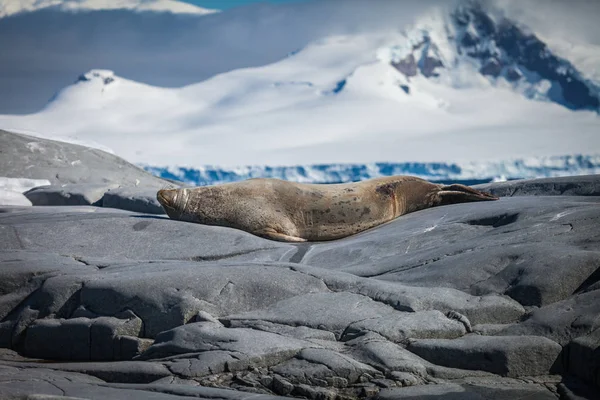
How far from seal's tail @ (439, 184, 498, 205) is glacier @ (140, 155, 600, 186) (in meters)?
36.9

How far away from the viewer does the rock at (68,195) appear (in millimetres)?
11824

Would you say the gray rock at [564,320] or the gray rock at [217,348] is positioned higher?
the gray rock at [564,320]

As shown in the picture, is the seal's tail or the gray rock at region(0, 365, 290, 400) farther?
the seal's tail

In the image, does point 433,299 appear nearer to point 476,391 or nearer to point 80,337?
point 476,391

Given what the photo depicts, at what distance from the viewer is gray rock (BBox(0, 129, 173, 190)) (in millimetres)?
14281

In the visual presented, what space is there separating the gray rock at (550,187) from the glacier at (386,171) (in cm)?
3631

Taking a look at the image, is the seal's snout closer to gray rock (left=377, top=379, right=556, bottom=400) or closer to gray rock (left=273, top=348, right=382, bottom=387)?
gray rock (left=273, top=348, right=382, bottom=387)

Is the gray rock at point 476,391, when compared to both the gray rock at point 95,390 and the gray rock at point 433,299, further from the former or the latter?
the gray rock at point 433,299

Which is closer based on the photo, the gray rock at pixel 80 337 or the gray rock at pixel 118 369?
the gray rock at pixel 118 369

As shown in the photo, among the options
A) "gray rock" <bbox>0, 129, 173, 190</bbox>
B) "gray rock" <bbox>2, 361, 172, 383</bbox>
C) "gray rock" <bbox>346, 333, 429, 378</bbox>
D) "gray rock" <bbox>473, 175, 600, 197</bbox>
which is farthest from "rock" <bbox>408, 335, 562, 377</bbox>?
"gray rock" <bbox>0, 129, 173, 190</bbox>

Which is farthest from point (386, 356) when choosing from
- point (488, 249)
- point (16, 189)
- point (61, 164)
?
point (61, 164)

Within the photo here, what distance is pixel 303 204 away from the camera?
9.35 metres

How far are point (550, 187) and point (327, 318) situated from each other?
5.18 metres

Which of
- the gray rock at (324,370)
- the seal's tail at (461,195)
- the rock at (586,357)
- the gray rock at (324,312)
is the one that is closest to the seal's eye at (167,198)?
the seal's tail at (461,195)
